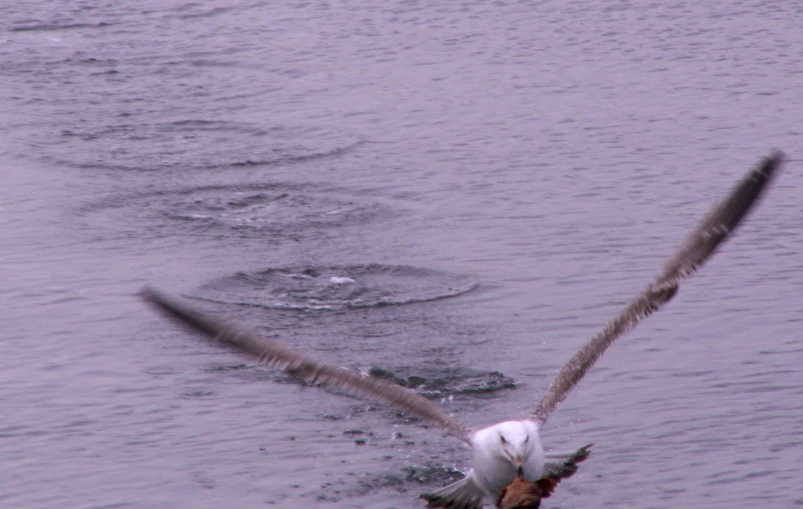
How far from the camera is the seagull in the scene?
8.53 m

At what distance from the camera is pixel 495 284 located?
13.7 meters

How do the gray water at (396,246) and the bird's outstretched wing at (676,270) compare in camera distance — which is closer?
the bird's outstretched wing at (676,270)

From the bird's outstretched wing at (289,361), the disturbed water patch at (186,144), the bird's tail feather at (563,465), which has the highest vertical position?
the bird's outstretched wing at (289,361)

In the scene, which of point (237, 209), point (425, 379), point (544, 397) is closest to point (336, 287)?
point (425, 379)

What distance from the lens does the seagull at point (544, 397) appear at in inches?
336

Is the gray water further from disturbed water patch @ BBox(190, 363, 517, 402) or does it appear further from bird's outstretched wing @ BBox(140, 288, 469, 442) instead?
bird's outstretched wing @ BBox(140, 288, 469, 442)

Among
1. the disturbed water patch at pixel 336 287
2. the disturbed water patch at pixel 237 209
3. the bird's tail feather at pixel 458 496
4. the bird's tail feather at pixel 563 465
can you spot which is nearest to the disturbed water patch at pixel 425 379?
the disturbed water patch at pixel 336 287

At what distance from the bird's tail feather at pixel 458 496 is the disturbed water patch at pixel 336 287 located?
4.38 metres

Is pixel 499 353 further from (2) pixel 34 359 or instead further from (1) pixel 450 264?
(2) pixel 34 359

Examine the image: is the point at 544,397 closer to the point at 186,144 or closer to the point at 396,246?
the point at 396,246

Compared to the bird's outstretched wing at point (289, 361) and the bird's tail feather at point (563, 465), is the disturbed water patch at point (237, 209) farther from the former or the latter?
the bird's tail feather at point (563, 465)

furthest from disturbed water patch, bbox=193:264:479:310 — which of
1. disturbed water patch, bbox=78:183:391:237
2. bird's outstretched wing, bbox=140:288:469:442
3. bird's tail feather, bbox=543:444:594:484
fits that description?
bird's tail feather, bbox=543:444:594:484

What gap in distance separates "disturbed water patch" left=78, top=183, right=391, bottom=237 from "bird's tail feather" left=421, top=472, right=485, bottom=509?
6.76 m

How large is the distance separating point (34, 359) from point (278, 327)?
2.15 meters
